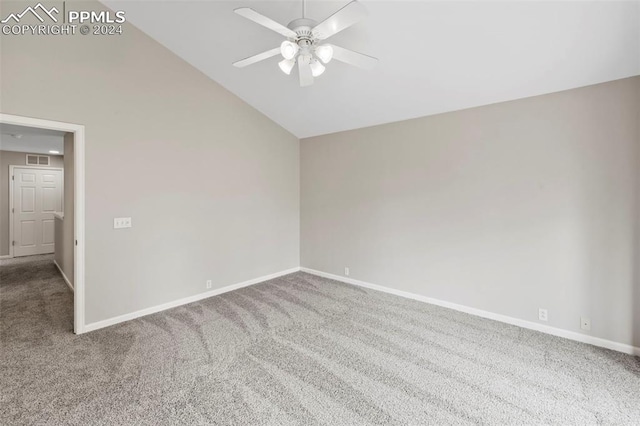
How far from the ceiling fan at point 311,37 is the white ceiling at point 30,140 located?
4201 mm

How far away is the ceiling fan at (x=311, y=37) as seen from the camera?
67.0 inches

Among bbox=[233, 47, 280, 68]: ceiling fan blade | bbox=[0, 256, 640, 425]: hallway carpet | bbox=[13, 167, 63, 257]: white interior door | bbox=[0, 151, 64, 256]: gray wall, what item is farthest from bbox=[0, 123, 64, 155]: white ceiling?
bbox=[233, 47, 280, 68]: ceiling fan blade

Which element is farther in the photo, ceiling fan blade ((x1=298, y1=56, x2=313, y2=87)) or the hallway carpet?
ceiling fan blade ((x1=298, y1=56, x2=313, y2=87))

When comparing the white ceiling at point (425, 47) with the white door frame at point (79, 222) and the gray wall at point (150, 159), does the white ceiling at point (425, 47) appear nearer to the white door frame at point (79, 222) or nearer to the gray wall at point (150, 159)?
the gray wall at point (150, 159)

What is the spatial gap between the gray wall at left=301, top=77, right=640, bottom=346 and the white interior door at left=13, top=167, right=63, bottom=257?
23.6 feet

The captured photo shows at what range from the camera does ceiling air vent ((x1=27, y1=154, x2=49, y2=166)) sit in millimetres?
6461

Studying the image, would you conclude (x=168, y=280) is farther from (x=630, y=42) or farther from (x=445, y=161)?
(x=630, y=42)

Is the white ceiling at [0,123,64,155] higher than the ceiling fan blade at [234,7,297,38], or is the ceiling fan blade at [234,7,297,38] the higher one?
the white ceiling at [0,123,64,155]

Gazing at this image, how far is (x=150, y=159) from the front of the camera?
10.9 ft

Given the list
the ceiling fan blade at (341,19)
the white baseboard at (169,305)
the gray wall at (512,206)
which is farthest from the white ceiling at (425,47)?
the white baseboard at (169,305)

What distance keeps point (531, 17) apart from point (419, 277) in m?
2.90

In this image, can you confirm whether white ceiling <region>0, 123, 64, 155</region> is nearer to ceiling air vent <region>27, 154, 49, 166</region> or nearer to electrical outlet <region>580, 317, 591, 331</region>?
ceiling air vent <region>27, 154, 49, 166</region>

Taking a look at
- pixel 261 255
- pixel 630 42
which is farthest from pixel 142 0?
pixel 630 42

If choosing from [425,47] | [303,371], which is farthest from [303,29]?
[303,371]
